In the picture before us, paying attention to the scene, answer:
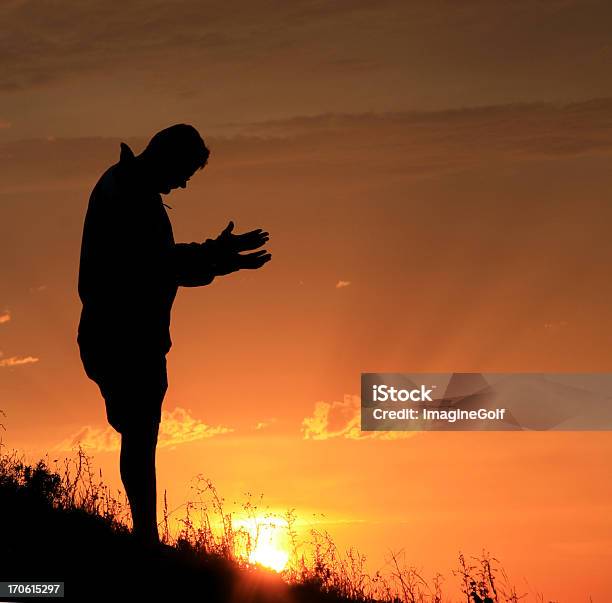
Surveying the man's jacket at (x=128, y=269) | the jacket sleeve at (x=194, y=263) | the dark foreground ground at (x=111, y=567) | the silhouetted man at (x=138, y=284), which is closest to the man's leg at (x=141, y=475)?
the silhouetted man at (x=138, y=284)

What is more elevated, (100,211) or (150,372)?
(100,211)

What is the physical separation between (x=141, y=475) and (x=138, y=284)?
158cm

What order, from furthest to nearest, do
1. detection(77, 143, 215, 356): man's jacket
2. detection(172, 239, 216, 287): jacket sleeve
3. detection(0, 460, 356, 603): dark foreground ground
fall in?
1. detection(172, 239, 216, 287): jacket sleeve
2. detection(77, 143, 215, 356): man's jacket
3. detection(0, 460, 356, 603): dark foreground ground

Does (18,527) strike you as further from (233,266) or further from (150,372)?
(233,266)

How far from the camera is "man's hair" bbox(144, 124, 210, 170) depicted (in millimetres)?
11484

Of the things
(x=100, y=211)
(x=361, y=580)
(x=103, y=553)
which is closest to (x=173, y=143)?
(x=100, y=211)

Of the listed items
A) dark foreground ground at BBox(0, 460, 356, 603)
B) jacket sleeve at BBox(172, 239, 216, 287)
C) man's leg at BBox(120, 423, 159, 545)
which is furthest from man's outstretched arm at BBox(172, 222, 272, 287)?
dark foreground ground at BBox(0, 460, 356, 603)

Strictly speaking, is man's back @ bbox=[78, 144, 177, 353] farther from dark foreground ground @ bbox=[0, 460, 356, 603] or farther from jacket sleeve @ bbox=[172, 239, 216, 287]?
dark foreground ground @ bbox=[0, 460, 356, 603]

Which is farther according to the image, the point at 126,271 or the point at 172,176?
the point at 172,176

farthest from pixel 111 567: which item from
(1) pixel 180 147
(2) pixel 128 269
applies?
(1) pixel 180 147

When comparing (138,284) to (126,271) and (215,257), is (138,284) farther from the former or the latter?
(215,257)

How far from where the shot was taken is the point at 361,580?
12.4m

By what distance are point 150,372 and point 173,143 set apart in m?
1.92

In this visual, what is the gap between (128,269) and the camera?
37.3 ft
